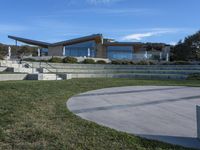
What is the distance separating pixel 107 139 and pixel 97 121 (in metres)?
1.26

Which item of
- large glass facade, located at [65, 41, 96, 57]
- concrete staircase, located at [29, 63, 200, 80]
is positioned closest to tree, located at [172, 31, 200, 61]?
large glass facade, located at [65, 41, 96, 57]

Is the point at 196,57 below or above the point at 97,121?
above

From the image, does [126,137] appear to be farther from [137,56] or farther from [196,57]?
[196,57]

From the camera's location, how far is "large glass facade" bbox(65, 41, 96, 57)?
41.1m

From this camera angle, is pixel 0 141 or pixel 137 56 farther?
pixel 137 56

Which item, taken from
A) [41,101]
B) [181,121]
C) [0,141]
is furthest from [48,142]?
[41,101]

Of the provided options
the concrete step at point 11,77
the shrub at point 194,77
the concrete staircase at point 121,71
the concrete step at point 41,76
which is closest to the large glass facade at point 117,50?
the concrete staircase at point 121,71

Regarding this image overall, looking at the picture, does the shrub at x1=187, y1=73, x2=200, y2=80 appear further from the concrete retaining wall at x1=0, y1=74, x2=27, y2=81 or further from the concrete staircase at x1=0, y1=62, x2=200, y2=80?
the concrete retaining wall at x1=0, y1=74, x2=27, y2=81

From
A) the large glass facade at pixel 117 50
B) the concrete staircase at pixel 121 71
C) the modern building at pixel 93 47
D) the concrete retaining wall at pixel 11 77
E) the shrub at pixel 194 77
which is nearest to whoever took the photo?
the concrete retaining wall at pixel 11 77

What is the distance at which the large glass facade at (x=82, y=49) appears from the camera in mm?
41094

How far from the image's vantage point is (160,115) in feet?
19.4

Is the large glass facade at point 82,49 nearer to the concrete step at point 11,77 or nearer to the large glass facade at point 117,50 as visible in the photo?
the large glass facade at point 117,50

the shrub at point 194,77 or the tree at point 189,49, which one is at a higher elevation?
the tree at point 189,49

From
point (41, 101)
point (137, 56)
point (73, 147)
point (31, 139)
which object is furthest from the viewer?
point (137, 56)
